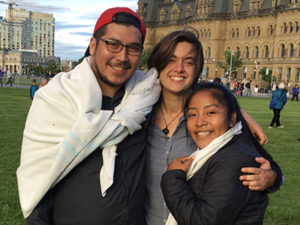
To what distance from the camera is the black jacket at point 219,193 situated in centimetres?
198

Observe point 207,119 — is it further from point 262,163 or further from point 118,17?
point 118,17

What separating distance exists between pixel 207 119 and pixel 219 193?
17.4 inches

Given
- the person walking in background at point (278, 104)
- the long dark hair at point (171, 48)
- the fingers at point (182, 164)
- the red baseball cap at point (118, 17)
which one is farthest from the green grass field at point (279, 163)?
the red baseball cap at point (118, 17)

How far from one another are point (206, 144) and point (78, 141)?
73 cm

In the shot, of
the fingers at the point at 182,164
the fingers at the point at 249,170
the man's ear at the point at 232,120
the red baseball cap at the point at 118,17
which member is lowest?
the fingers at the point at 182,164

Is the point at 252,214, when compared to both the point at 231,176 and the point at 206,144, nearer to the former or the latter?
the point at 231,176

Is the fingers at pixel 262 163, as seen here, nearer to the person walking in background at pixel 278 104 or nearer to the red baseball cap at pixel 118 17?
the red baseball cap at pixel 118 17

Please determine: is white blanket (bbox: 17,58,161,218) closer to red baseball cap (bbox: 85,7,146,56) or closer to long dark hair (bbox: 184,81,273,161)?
red baseball cap (bbox: 85,7,146,56)

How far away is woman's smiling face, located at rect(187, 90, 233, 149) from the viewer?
86.5 inches

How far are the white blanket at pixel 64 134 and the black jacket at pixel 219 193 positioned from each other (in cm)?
37

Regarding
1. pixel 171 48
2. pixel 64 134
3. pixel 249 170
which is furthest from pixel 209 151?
pixel 171 48

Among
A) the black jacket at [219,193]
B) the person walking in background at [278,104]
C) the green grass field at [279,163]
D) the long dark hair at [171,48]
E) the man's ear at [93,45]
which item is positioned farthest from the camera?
the person walking in background at [278,104]

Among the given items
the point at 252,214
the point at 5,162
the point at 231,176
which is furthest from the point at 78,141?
the point at 5,162

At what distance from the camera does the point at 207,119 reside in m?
2.21
